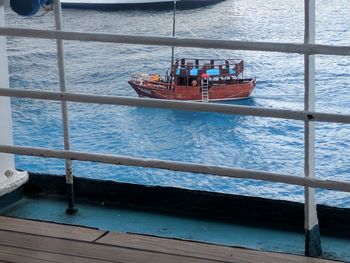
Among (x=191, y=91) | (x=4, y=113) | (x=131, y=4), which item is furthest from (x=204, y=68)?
(x=4, y=113)

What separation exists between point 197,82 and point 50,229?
15.0 ft

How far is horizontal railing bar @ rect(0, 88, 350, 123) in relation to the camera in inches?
52.2

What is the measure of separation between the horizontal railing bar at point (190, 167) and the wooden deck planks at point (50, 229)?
0.16 metres

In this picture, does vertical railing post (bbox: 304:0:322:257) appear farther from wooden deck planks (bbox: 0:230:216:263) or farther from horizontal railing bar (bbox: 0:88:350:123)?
wooden deck planks (bbox: 0:230:216:263)

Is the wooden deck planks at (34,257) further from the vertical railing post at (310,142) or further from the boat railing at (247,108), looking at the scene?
the vertical railing post at (310,142)

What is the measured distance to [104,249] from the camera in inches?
57.4

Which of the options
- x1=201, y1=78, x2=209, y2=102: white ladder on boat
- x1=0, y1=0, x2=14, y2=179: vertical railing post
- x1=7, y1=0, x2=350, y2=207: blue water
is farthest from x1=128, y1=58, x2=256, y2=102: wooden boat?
x1=0, y1=0, x2=14, y2=179: vertical railing post

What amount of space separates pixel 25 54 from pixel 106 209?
6.51 m

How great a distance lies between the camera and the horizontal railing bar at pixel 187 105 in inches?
52.2

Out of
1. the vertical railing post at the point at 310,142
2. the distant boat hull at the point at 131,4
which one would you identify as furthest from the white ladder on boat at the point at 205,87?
the vertical railing post at the point at 310,142

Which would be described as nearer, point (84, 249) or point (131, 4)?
point (84, 249)

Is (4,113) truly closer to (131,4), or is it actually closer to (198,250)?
(198,250)

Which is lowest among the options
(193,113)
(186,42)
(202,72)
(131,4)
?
(193,113)

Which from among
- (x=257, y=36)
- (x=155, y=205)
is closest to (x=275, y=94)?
(x=257, y=36)
